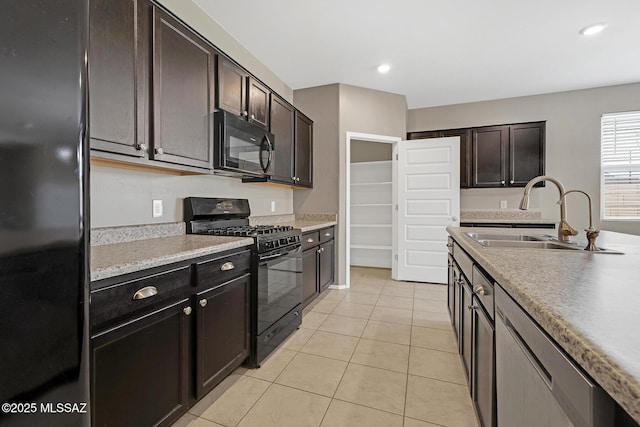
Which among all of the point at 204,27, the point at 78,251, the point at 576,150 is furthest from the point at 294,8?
the point at 576,150

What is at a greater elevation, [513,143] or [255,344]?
[513,143]

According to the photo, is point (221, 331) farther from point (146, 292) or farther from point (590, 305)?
point (590, 305)

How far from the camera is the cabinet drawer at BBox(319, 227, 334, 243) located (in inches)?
134

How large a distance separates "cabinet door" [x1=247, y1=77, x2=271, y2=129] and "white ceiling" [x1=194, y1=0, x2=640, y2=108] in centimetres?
58

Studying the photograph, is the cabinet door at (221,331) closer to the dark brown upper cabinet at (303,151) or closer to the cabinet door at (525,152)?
the dark brown upper cabinet at (303,151)

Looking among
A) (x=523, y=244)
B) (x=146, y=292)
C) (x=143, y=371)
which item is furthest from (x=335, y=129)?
(x=143, y=371)

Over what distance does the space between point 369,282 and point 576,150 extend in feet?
11.8

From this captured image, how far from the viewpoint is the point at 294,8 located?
2410 millimetres

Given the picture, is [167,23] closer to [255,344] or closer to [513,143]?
[255,344]

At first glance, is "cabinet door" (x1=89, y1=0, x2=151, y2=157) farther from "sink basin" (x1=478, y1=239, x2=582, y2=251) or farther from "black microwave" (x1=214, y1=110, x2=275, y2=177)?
"sink basin" (x1=478, y1=239, x2=582, y2=251)

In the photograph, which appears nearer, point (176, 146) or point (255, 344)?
point (176, 146)

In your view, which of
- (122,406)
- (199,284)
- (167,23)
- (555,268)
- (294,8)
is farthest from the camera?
(294,8)

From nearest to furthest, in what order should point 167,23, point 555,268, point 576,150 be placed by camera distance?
point 555,268 < point 167,23 < point 576,150

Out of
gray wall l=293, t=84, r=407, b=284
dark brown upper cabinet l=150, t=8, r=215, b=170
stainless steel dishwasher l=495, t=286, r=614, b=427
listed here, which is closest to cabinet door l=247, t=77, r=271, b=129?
dark brown upper cabinet l=150, t=8, r=215, b=170
